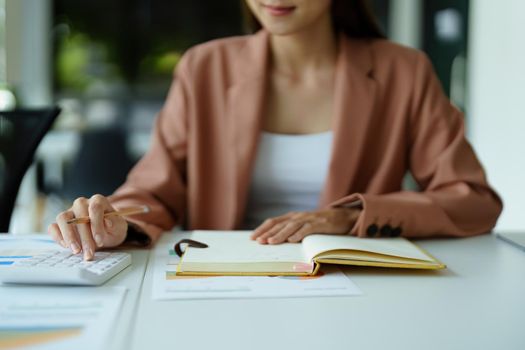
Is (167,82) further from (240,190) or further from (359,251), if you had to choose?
(359,251)

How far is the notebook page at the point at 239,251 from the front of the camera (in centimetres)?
90

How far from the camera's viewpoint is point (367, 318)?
0.66 meters

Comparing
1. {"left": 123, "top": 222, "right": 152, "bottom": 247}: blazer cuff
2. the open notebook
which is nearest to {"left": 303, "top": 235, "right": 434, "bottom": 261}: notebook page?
the open notebook

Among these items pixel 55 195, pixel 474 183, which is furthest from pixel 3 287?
pixel 55 195

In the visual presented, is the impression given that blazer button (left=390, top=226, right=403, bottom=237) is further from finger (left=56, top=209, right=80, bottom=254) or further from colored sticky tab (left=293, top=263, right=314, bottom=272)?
finger (left=56, top=209, right=80, bottom=254)

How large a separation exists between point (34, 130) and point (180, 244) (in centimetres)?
56

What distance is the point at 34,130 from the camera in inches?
54.0

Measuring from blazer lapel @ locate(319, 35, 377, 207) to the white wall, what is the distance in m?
1.97

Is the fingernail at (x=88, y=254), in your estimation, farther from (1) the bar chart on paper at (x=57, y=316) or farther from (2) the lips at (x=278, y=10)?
(2) the lips at (x=278, y=10)

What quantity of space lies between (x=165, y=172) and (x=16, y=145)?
342mm

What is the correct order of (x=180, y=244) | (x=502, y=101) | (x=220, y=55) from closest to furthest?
(x=180, y=244) → (x=220, y=55) → (x=502, y=101)

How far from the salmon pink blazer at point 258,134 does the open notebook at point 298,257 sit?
39cm

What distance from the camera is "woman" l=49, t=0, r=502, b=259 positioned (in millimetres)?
1371

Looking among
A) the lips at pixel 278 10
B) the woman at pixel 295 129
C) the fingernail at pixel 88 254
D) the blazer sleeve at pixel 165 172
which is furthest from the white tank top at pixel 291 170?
the fingernail at pixel 88 254
